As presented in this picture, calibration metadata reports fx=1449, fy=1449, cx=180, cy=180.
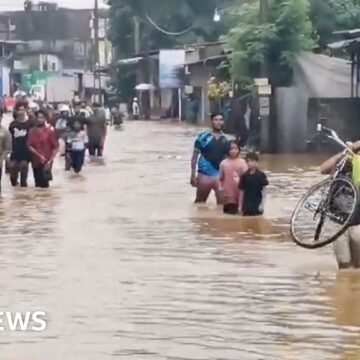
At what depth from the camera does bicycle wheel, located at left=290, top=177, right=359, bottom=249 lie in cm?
1369

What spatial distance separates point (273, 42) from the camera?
3369 cm

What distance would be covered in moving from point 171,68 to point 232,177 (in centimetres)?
4954

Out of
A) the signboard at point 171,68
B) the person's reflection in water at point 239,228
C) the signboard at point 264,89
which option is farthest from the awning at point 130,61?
the person's reflection in water at point 239,228

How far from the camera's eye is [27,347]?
9.52 m

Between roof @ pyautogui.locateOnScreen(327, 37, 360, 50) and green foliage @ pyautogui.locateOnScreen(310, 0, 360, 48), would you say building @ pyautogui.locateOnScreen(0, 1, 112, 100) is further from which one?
roof @ pyautogui.locateOnScreen(327, 37, 360, 50)

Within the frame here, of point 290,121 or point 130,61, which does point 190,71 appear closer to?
point 130,61

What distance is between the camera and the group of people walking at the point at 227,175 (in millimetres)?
19078

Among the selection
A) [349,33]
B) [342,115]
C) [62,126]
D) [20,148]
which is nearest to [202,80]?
[342,115]

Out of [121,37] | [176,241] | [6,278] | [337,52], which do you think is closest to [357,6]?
[337,52]

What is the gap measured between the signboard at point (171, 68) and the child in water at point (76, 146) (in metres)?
38.2

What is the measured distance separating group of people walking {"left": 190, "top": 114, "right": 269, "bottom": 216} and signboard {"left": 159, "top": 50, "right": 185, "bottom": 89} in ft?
153

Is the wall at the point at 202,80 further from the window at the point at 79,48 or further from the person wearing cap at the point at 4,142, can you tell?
the window at the point at 79,48

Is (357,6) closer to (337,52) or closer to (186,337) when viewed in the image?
(337,52)

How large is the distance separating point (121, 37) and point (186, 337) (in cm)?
7259
